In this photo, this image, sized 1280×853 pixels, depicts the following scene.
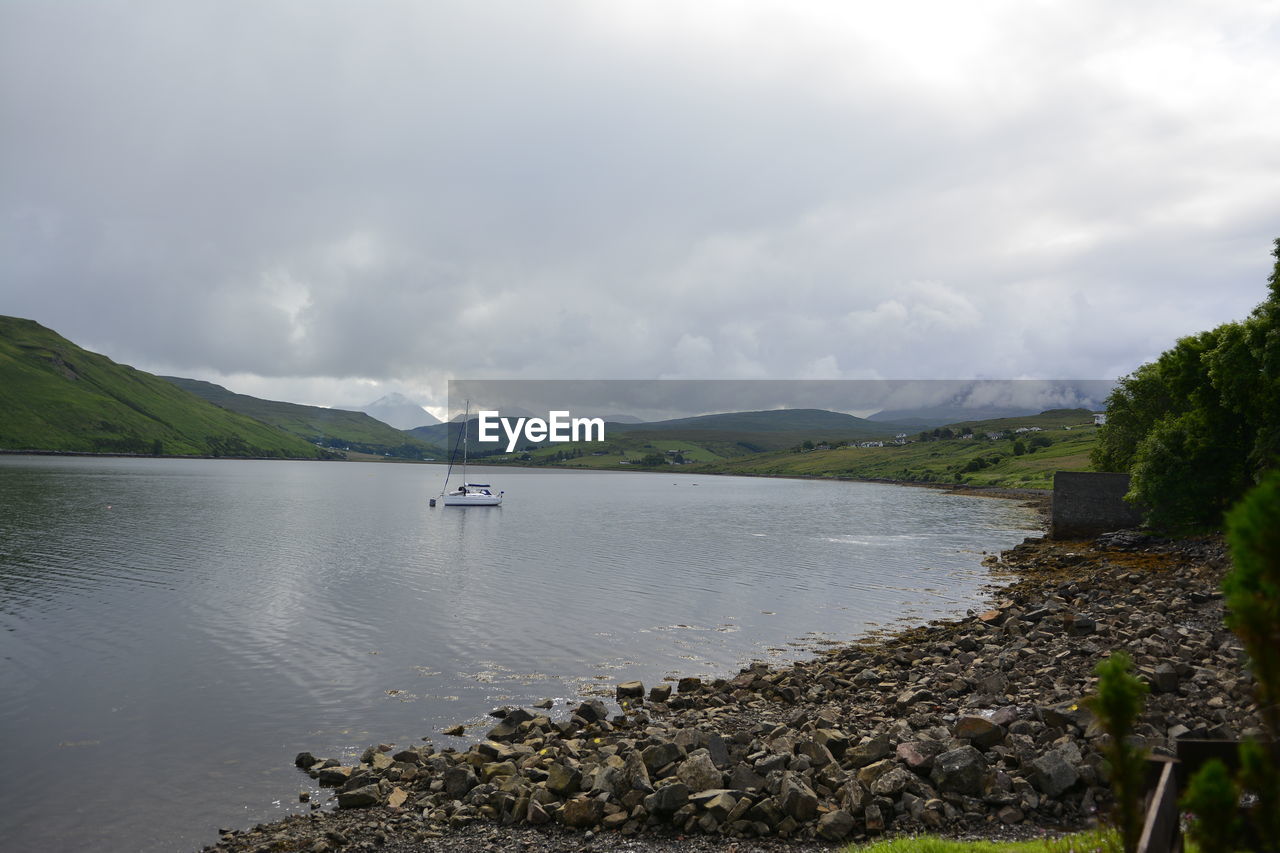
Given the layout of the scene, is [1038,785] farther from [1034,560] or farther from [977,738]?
[1034,560]

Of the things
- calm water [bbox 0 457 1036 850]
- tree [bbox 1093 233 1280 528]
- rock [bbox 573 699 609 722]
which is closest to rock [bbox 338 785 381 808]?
calm water [bbox 0 457 1036 850]

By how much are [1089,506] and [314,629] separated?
68.4 m

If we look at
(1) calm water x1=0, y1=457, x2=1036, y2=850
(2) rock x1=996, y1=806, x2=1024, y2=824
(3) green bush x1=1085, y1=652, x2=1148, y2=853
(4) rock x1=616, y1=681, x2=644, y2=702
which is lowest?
(1) calm water x1=0, y1=457, x2=1036, y2=850

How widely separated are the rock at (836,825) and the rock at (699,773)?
2562 mm

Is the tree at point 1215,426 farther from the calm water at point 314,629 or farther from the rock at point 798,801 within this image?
the rock at point 798,801

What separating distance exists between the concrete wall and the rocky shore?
47.7 m

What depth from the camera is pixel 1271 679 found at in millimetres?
5523

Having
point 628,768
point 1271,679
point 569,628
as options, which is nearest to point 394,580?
point 569,628

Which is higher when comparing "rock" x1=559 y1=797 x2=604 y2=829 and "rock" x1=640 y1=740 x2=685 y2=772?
"rock" x1=640 y1=740 x2=685 y2=772

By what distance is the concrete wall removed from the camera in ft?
229

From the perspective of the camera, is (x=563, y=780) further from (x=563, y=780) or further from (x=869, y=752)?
(x=869, y=752)

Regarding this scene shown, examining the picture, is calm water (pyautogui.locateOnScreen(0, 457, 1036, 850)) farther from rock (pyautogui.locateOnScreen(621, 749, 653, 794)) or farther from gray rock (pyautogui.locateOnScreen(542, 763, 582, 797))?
rock (pyautogui.locateOnScreen(621, 749, 653, 794))

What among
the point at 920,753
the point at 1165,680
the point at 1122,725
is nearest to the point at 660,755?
the point at 920,753

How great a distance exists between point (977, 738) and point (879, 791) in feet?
10.7
